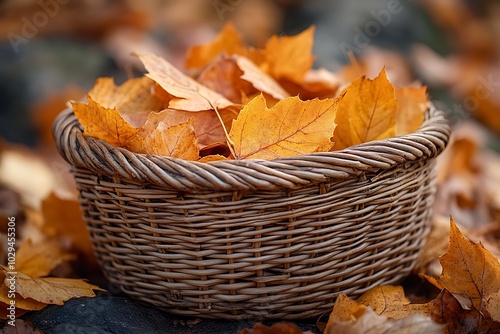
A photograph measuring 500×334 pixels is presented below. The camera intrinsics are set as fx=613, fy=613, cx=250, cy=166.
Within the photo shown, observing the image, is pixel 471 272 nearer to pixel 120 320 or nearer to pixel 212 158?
pixel 212 158

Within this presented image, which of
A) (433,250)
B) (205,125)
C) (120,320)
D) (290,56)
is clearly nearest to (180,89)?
(205,125)

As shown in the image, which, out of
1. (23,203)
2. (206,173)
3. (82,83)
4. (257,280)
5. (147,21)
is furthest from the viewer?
(147,21)

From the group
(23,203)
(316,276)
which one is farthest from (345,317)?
(23,203)

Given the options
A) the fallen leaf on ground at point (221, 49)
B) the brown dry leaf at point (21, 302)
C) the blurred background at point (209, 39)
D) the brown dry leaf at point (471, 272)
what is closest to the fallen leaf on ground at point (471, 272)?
the brown dry leaf at point (471, 272)

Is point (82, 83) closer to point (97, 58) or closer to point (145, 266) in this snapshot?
point (97, 58)

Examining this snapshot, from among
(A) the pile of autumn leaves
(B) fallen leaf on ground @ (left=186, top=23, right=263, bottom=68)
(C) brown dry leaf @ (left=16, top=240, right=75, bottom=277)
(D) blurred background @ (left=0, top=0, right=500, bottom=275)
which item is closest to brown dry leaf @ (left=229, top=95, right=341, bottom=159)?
(A) the pile of autumn leaves

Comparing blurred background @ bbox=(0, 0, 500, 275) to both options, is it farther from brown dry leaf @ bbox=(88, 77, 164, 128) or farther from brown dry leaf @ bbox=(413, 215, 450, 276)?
brown dry leaf @ bbox=(88, 77, 164, 128)
